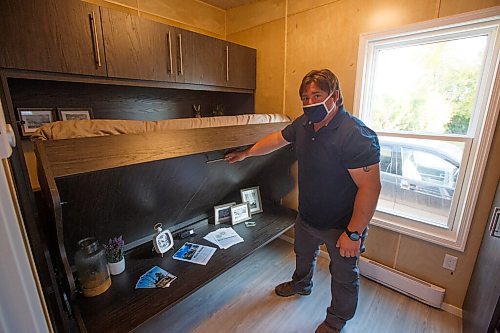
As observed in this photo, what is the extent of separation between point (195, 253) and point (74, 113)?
1.24 m

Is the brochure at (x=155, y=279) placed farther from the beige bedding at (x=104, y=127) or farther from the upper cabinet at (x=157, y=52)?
the upper cabinet at (x=157, y=52)

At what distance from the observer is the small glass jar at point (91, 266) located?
4.11ft

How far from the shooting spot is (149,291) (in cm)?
136

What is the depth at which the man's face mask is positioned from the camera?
125cm

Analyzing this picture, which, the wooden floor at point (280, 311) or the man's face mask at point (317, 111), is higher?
the man's face mask at point (317, 111)

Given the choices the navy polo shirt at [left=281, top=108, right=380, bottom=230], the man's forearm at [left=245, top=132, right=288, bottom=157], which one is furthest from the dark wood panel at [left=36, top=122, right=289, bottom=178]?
the navy polo shirt at [left=281, top=108, right=380, bottom=230]

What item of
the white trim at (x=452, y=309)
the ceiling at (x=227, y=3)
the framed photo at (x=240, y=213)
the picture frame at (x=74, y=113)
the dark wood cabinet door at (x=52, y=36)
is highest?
the ceiling at (x=227, y=3)

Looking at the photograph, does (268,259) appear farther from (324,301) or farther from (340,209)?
(340,209)

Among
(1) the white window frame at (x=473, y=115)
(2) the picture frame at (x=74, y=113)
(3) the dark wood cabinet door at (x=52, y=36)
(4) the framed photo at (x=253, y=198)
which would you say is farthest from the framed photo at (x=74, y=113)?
(1) the white window frame at (x=473, y=115)

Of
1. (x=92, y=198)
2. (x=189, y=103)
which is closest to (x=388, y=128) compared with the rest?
(x=189, y=103)

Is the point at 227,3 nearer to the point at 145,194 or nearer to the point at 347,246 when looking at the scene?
the point at 145,194

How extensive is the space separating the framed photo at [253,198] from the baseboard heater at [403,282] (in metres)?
1.01

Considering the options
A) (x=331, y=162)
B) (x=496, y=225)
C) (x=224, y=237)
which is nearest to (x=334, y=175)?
(x=331, y=162)

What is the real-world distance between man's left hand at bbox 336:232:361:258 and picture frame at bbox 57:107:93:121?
1779mm
